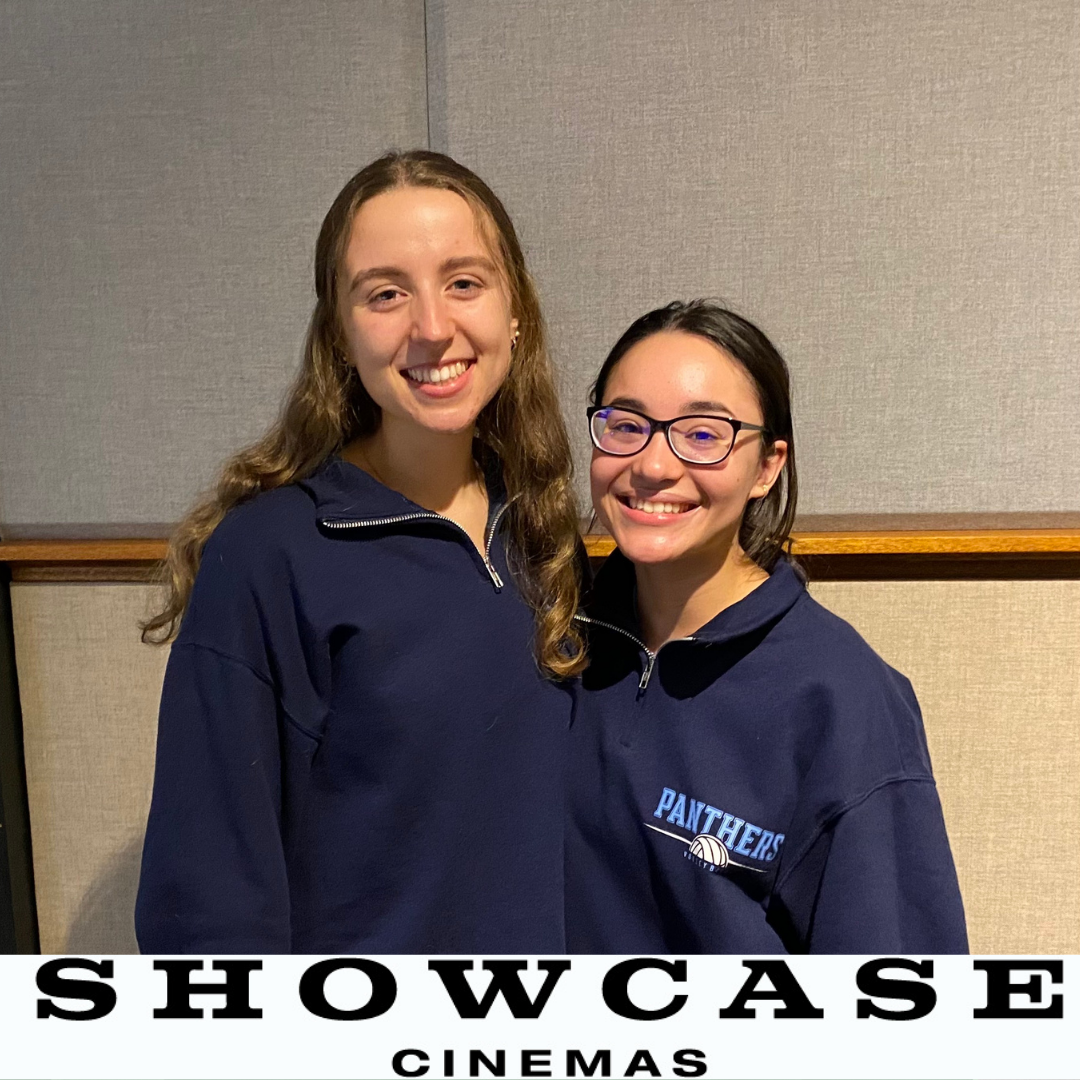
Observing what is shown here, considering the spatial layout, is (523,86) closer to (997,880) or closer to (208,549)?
(208,549)

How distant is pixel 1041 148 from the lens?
1.73 metres

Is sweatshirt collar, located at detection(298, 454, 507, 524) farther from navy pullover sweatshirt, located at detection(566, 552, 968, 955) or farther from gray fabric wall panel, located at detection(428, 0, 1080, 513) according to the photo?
gray fabric wall panel, located at detection(428, 0, 1080, 513)

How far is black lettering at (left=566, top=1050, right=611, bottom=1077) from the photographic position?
136 centimetres

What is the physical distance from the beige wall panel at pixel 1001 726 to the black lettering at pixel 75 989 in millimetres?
1211

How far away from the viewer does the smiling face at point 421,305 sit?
1.21m

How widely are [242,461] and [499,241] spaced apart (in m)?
0.41

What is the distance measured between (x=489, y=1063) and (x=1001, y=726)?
1.02 m

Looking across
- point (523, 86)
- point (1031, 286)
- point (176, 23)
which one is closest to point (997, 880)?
point (1031, 286)

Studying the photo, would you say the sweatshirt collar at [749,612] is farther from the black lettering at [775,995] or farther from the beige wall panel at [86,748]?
the beige wall panel at [86,748]

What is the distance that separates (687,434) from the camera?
1180 mm

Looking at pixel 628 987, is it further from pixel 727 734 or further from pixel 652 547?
pixel 652 547

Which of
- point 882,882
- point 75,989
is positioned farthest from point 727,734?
point 75,989

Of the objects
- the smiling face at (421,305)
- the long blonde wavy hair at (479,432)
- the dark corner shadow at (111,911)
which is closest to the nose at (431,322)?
the smiling face at (421,305)

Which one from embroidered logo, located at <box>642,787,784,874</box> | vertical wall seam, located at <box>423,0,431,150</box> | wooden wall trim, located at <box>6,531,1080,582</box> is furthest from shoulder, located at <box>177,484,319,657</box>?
vertical wall seam, located at <box>423,0,431,150</box>
